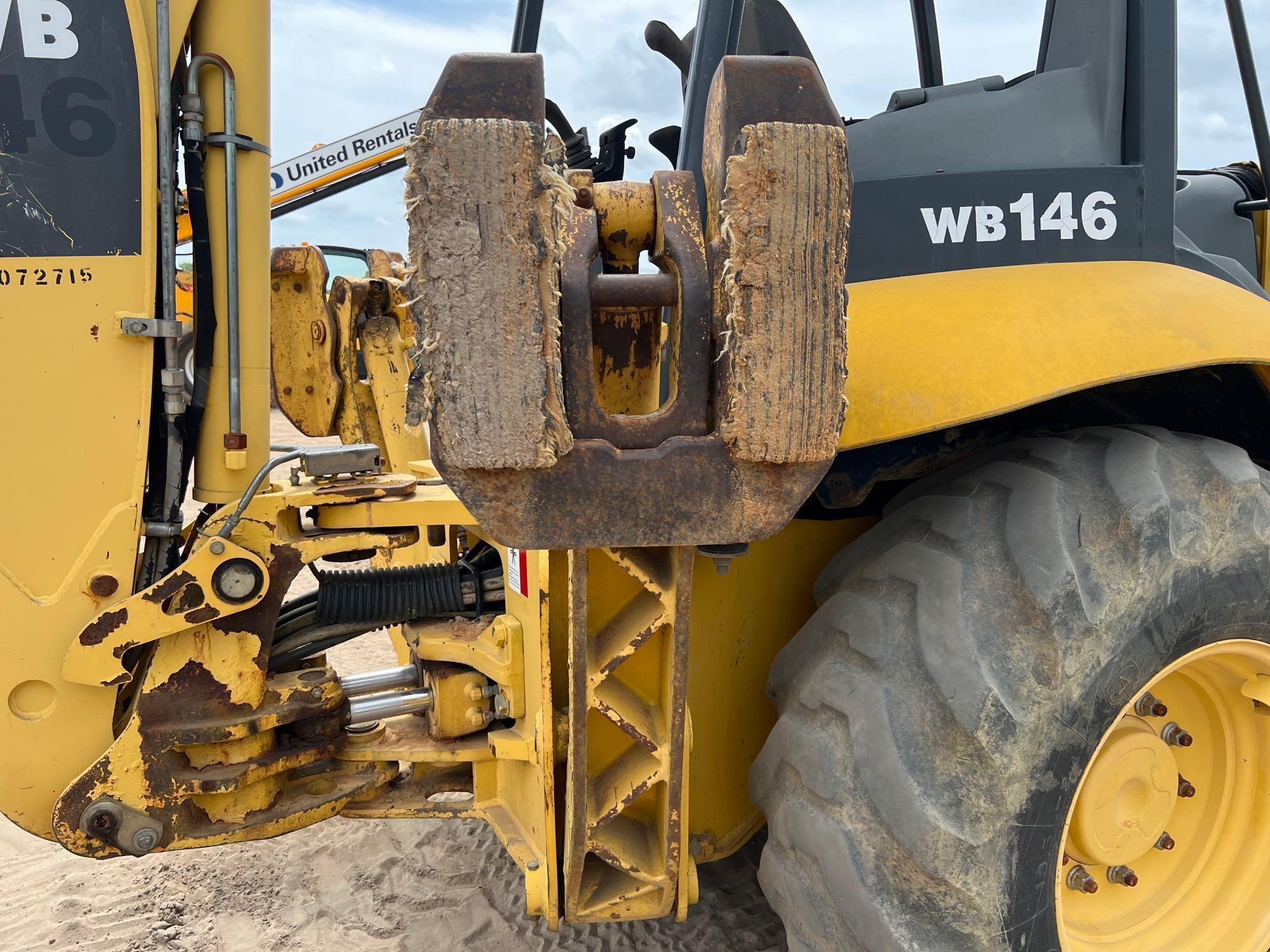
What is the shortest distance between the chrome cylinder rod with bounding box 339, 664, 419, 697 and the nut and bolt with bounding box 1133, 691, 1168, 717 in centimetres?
167

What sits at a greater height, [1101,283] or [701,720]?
[1101,283]

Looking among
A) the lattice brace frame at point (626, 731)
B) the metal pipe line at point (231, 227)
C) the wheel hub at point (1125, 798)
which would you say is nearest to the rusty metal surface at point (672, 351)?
the lattice brace frame at point (626, 731)

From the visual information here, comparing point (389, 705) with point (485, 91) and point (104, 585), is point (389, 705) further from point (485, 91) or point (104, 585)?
point (485, 91)

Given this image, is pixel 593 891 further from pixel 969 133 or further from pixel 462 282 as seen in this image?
pixel 969 133

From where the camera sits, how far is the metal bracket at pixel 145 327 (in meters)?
1.80

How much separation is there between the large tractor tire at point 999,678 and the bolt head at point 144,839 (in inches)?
49.7

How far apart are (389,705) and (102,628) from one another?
2.28 feet

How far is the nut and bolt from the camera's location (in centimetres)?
180

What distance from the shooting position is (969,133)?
1775 millimetres

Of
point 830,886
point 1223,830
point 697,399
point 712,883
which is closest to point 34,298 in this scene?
point 697,399

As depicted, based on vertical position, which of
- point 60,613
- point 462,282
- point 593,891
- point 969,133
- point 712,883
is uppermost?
point 969,133

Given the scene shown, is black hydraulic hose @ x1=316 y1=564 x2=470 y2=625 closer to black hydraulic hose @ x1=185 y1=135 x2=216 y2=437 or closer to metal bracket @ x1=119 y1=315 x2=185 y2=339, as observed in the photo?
black hydraulic hose @ x1=185 y1=135 x2=216 y2=437

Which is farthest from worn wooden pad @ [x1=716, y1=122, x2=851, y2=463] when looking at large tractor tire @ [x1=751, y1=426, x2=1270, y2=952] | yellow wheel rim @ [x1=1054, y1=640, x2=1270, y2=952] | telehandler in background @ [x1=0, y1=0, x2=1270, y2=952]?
yellow wheel rim @ [x1=1054, y1=640, x2=1270, y2=952]

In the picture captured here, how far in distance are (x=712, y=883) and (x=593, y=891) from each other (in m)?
0.95
